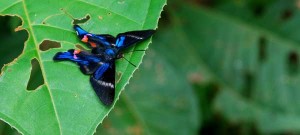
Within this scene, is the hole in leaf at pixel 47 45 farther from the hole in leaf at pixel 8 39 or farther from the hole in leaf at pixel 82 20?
the hole in leaf at pixel 8 39

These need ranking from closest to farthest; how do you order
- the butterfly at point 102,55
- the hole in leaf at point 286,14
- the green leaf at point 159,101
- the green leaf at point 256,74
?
the butterfly at point 102,55
the green leaf at point 159,101
the green leaf at point 256,74
the hole in leaf at point 286,14

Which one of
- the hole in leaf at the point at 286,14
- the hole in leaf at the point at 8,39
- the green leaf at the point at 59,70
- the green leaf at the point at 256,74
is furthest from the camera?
the hole in leaf at the point at 286,14

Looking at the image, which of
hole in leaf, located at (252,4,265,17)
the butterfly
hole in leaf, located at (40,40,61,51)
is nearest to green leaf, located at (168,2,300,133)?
hole in leaf, located at (252,4,265,17)

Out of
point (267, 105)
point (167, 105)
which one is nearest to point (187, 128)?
point (167, 105)

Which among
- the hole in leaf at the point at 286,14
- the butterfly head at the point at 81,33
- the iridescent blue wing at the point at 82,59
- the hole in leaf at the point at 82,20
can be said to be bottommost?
the hole in leaf at the point at 286,14

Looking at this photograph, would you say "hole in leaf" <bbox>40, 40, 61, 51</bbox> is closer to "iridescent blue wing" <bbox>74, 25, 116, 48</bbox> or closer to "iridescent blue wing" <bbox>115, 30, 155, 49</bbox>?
"iridescent blue wing" <bbox>74, 25, 116, 48</bbox>

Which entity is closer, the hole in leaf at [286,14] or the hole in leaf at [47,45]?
the hole in leaf at [47,45]

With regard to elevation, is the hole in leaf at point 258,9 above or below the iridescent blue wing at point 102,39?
below

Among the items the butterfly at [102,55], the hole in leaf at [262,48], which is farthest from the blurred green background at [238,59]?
the butterfly at [102,55]
